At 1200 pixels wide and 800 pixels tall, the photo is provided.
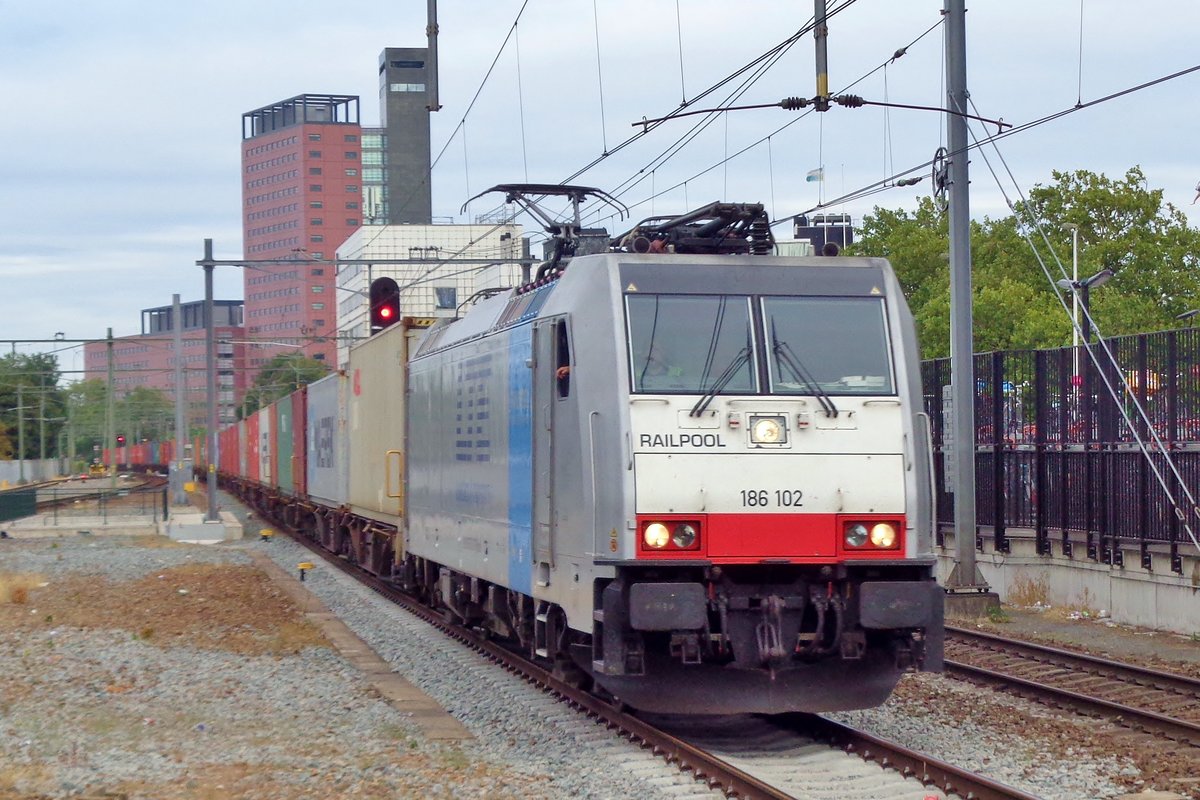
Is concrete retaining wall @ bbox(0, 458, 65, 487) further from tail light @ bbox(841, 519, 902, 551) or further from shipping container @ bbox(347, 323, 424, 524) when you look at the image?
tail light @ bbox(841, 519, 902, 551)

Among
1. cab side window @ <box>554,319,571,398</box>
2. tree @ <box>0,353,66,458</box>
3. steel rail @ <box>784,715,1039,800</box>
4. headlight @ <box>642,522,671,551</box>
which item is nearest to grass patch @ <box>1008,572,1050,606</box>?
steel rail @ <box>784,715,1039,800</box>

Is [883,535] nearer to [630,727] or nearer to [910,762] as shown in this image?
[910,762]

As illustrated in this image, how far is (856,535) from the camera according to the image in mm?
9594

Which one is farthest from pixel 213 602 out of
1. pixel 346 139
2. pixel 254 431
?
pixel 346 139

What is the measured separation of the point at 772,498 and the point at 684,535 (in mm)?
595

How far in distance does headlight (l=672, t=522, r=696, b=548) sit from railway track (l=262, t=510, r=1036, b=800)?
1.18 metres

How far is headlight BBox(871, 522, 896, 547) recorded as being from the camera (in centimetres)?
959

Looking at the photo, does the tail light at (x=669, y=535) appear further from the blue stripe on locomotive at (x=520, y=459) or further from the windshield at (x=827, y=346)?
the blue stripe on locomotive at (x=520, y=459)

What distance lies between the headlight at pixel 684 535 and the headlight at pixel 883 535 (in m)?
1.15

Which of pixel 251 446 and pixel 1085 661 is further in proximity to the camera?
pixel 251 446

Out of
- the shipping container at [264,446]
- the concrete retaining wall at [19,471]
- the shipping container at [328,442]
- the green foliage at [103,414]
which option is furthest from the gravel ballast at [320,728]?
the concrete retaining wall at [19,471]

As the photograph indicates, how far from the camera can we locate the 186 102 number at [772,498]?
31.0 ft

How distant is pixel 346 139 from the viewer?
6811 inches

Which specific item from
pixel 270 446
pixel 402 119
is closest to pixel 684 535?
pixel 270 446
